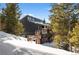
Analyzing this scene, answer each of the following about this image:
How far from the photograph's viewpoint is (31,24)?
2.99 meters

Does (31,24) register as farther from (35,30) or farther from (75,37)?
(75,37)

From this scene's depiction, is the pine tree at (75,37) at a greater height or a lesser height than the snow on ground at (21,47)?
greater

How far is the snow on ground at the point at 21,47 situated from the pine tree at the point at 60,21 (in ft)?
0.43

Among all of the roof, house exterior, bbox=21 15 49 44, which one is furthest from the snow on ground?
the roof

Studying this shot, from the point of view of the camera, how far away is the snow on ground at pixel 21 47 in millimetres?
2920

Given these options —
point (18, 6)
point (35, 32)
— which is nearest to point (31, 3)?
point (18, 6)

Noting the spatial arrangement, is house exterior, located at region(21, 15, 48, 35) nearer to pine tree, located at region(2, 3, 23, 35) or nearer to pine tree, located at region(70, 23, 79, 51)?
pine tree, located at region(2, 3, 23, 35)

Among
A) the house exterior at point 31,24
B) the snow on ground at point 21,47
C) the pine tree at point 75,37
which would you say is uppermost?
the house exterior at point 31,24

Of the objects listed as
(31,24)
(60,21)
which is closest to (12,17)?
(31,24)

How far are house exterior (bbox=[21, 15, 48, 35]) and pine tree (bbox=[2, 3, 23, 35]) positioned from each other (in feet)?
0.22

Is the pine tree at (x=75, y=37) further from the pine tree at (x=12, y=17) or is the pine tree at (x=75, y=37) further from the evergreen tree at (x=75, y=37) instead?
the pine tree at (x=12, y=17)

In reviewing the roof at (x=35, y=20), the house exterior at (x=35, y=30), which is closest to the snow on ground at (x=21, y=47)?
the house exterior at (x=35, y=30)
